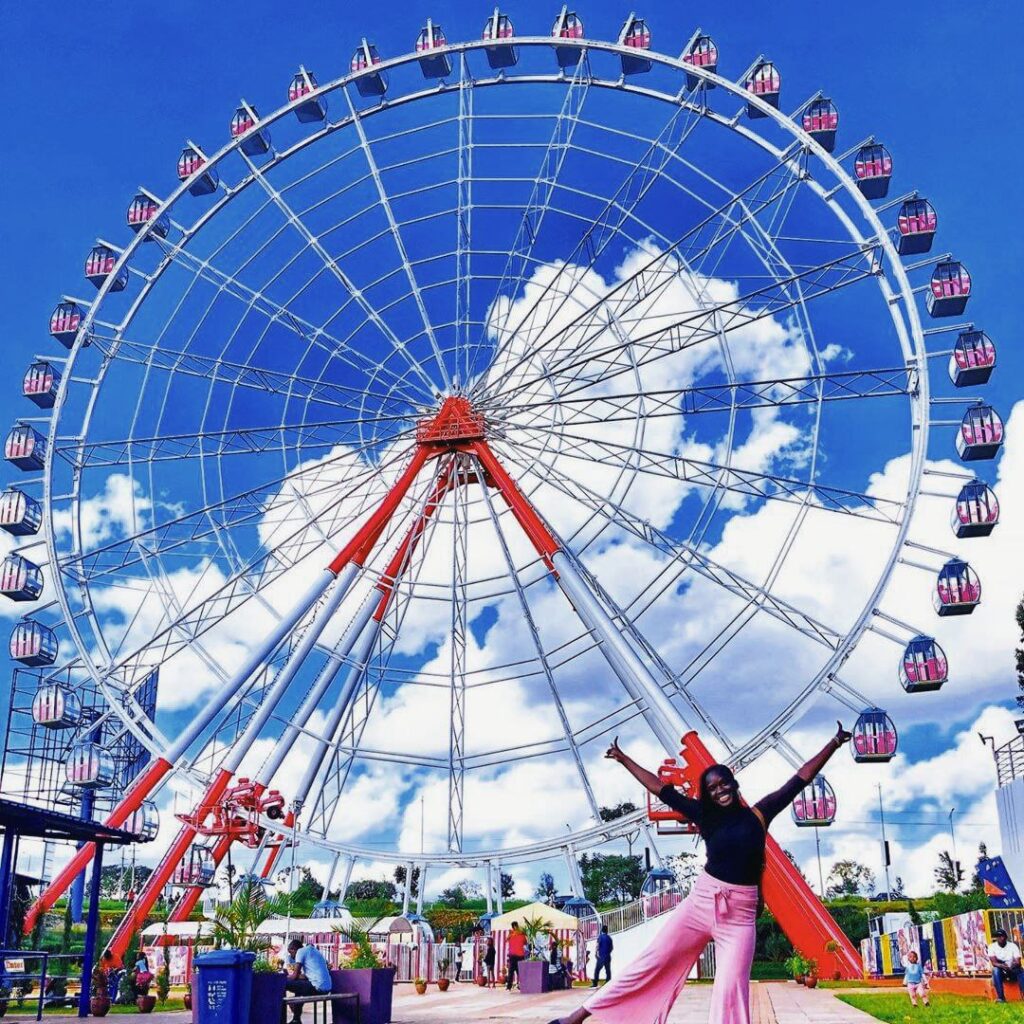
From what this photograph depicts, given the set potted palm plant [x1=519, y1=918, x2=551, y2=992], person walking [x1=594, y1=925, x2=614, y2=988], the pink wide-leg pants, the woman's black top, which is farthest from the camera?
person walking [x1=594, y1=925, x2=614, y2=988]

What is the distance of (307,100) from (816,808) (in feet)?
63.0

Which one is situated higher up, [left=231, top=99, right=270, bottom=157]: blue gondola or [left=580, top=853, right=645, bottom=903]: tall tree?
[left=231, top=99, right=270, bottom=157]: blue gondola

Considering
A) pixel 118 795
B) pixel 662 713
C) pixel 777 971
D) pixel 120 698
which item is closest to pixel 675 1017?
pixel 662 713

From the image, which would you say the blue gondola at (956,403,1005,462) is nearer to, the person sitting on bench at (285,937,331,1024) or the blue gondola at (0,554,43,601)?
the person sitting on bench at (285,937,331,1024)

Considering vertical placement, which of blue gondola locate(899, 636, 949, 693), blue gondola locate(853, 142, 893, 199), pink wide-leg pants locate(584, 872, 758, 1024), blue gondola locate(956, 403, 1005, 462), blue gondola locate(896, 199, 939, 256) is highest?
blue gondola locate(853, 142, 893, 199)

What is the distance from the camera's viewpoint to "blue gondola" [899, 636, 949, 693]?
2355cm

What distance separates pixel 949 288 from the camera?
25.0m

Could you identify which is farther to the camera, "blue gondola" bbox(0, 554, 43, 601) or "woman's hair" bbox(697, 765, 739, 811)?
"blue gondola" bbox(0, 554, 43, 601)

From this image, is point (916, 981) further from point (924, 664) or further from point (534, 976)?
point (924, 664)

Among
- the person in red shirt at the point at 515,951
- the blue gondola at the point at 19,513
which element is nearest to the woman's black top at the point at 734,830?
the person in red shirt at the point at 515,951

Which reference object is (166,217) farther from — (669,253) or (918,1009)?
(918,1009)

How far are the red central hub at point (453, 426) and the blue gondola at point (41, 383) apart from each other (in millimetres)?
9398

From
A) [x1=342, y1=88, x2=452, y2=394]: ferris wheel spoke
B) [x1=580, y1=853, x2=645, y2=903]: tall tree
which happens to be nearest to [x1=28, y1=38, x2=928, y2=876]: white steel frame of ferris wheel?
[x1=342, y1=88, x2=452, y2=394]: ferris wheel spoke

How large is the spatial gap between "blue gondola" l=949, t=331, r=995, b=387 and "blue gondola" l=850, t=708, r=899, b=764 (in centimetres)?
691
